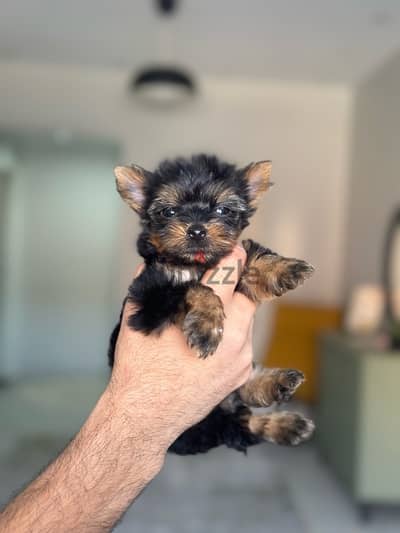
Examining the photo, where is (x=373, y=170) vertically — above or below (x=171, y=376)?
above

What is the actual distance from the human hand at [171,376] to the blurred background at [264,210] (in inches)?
45.4

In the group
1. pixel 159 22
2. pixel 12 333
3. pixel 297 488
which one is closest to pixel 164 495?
pixel 297 488

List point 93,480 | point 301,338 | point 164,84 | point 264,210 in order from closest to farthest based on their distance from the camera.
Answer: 1. point 93,480
2. point 264,210
3. point 164,84
4. point 301,338

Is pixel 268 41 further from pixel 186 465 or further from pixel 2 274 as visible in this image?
pixel 186 465

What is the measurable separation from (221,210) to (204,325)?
8.2 inches

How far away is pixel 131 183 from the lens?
85 centimetres

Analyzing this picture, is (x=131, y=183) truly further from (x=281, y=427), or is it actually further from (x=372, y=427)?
(x=372, y=427)

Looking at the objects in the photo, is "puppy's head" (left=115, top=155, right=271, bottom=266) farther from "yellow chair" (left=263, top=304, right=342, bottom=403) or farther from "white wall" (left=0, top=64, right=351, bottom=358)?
"white wall" (left=0, top=64, right=351, bottom=358)

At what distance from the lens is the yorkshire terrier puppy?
826mm

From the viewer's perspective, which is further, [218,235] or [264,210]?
[264,210]

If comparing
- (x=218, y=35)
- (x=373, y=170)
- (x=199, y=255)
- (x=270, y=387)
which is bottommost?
(x=270, y=387)

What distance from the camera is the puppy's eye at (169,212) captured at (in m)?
0.85

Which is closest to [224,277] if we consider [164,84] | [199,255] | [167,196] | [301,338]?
[199,255]

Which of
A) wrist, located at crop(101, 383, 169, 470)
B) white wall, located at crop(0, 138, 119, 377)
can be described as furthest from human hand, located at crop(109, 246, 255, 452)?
white wall, located at crop(0, 138, 119, 377)
